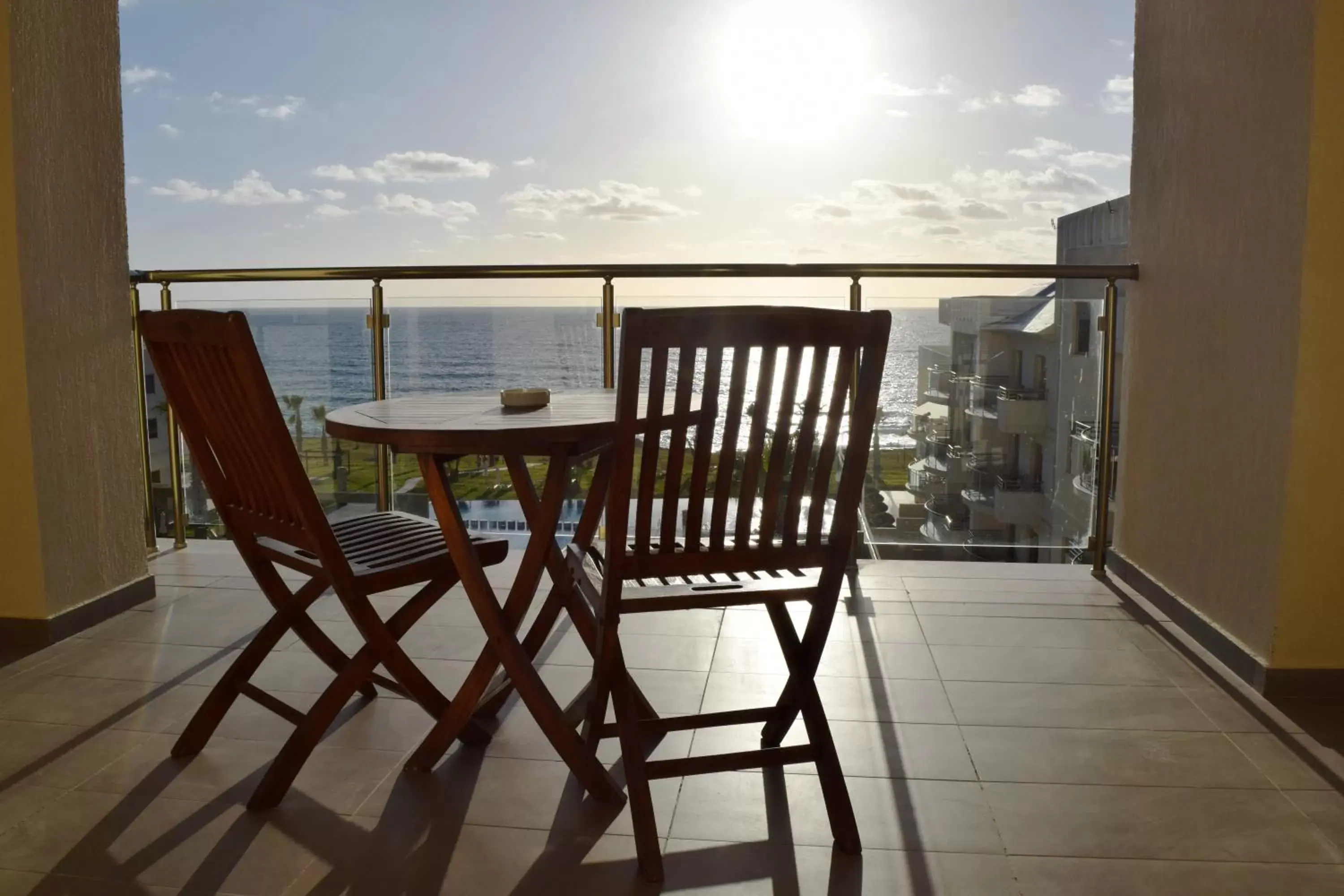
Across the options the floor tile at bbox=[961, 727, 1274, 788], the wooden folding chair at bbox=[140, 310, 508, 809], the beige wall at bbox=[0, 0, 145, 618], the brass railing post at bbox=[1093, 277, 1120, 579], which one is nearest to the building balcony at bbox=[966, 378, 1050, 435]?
the brass railing post at bbox=[1093, 277, 1120, 579]

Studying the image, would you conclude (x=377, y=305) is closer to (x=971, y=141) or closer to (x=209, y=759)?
(x=209, y=759)

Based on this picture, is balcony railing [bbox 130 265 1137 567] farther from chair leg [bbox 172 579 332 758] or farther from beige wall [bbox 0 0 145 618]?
chair leg [bbox 172 579 332 758]

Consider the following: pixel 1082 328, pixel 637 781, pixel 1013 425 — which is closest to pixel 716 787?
pixel 637 781

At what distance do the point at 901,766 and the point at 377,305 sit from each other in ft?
8.50

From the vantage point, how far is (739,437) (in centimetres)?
186

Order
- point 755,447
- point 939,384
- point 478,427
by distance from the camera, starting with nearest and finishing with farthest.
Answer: point 755,447, point 478,427, point 939,384

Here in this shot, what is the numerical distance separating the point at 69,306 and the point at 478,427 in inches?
72.8

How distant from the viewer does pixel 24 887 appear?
1.79 m

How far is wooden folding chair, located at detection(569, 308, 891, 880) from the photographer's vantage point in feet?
5.84

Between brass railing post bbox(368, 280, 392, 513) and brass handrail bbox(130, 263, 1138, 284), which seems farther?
brass railing post bbox(368, 280, 392, 513)

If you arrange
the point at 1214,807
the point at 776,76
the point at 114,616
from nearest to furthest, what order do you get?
the point at 1214,807 → the point at 114,616 → the point at 776,76

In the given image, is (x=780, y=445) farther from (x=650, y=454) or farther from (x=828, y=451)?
(x=650, y=454)

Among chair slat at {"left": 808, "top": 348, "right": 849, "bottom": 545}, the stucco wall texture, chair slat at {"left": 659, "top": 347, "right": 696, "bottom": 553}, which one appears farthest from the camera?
the stucco wall texture

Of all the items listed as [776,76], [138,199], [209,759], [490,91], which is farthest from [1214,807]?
[138,199]
